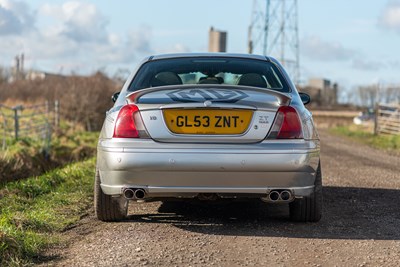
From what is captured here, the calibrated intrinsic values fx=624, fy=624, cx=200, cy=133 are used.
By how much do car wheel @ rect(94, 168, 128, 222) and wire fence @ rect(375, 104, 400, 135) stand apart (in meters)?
24.1

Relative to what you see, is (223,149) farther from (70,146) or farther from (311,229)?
(70,146)

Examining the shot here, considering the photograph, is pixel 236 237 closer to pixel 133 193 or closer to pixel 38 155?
pixel 133 193

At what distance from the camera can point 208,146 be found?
504 cm

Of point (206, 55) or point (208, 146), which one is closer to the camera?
point (208, 146)

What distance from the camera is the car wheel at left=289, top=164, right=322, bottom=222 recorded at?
5.61 meters

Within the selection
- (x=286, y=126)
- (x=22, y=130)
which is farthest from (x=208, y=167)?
(x=22, y=130)

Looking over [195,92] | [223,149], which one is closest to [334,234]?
[223,149]

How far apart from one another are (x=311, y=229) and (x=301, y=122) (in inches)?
39.8

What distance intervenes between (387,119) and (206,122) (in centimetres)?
2595

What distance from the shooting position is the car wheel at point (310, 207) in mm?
5613

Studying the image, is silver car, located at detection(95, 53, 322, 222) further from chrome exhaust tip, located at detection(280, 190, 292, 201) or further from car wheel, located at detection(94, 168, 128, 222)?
car wheel, located at detection(94, 168, 128, 222)

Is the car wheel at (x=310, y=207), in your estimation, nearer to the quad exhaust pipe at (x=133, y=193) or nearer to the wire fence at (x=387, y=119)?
the quad exhaust pipe at (x=133, y=193)

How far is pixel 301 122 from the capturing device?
5242mm

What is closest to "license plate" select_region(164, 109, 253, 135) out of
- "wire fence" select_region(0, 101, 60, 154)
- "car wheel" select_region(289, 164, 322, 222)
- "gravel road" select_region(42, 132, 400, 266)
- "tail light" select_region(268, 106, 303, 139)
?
"tail light" select_region(268, 106, 303, 139)
